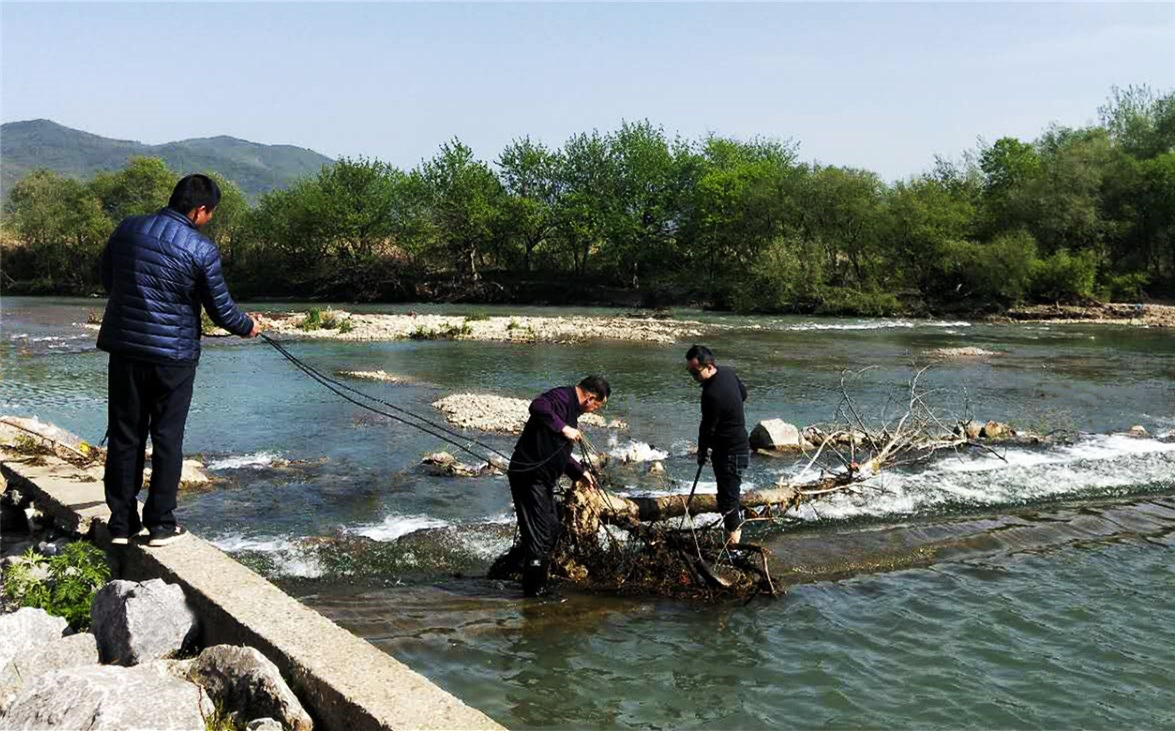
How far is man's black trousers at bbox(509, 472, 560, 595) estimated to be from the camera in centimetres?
817

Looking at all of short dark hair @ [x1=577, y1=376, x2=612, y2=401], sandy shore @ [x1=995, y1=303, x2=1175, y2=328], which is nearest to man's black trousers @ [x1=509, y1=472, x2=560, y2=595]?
short dark hair @ [x1=577, y1=376, x2=612, y2=401]

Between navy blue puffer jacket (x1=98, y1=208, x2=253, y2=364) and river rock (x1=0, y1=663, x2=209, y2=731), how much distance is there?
88.6 inches

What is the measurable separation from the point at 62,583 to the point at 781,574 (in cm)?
680

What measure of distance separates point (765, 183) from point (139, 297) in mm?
64405

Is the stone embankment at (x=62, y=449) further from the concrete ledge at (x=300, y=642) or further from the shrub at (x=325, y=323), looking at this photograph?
the shrub at (x=325, y=323)

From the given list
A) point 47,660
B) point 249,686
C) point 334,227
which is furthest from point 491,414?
point 334,227

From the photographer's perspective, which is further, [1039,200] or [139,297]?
[1039,200]

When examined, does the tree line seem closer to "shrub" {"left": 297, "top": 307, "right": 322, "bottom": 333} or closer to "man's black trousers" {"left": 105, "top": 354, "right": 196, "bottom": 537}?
"shrub" {"left": 297, "top": 307, "right": 322, "bottom": 333}

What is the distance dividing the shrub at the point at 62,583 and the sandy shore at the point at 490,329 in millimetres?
30636

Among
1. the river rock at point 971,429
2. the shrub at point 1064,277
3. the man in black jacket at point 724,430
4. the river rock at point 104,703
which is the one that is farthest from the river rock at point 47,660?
the shrub at point 1064,277

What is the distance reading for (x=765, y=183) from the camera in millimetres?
66812

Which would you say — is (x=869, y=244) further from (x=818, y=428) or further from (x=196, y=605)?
(x=196, y=605)

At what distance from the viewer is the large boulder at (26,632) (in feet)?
17.3

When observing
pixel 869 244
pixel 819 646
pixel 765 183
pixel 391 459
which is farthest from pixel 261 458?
pixel 765 183
